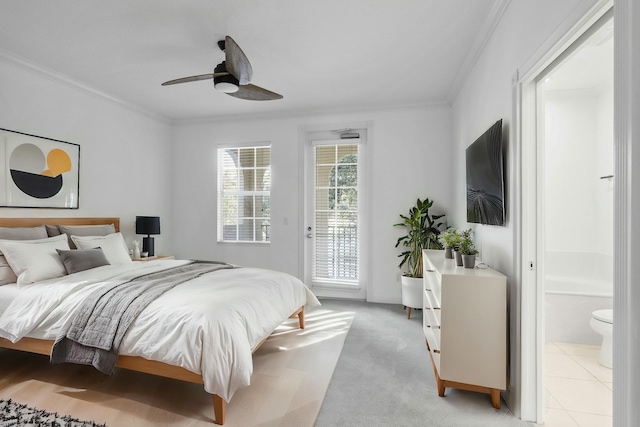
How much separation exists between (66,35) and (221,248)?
10.2 feet

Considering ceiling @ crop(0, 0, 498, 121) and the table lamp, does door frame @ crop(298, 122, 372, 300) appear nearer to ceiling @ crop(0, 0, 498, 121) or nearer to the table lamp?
ceiling @ crop(0, 0, 498, 121)

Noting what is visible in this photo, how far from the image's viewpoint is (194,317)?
6.47ft

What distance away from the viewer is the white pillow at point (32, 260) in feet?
8.66

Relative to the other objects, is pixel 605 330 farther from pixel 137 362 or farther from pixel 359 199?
pixel 137 362

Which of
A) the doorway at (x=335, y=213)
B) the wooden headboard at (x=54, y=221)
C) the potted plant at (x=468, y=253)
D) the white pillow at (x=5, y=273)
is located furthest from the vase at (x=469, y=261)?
the wooden headboard at (x=54, y=221)

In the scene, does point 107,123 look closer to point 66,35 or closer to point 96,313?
point 66,35

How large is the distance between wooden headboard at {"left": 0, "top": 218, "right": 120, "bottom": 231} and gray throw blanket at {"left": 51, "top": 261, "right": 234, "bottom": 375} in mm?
1481

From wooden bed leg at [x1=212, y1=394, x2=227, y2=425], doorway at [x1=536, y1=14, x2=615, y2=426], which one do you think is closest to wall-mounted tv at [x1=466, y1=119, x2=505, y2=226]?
doorway at [x1=536, y1=14, x2=615, y2=426]

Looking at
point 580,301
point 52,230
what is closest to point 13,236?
point 52,230

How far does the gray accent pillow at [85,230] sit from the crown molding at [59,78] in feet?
5.01

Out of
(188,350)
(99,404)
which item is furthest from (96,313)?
(188,350)

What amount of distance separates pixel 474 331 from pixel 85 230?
382cm

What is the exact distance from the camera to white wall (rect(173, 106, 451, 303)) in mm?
4301

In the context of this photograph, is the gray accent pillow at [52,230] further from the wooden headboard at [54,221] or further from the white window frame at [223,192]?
the white window frame at [223,192]
